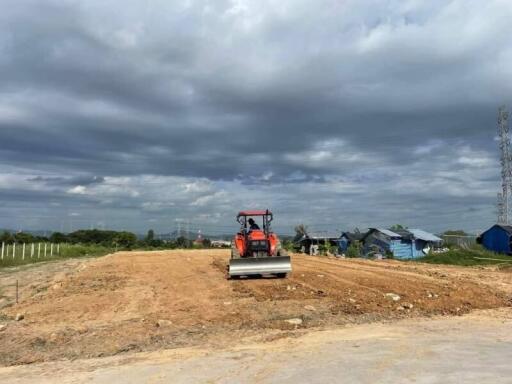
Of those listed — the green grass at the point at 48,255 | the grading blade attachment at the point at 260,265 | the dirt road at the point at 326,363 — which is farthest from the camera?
the green grass at the point at 48,255

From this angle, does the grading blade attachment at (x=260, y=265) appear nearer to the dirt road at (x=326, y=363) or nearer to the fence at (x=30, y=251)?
the dirt road at (x=326, y=363)

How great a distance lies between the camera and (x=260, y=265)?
63.2 feet

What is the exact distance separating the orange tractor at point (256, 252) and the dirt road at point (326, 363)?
8.25m

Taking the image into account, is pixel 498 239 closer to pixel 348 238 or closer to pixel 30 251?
pixel 348 238

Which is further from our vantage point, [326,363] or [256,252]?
[256,252]

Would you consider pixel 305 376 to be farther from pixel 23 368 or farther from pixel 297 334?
pixel 23 368

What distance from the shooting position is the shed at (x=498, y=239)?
125 feet

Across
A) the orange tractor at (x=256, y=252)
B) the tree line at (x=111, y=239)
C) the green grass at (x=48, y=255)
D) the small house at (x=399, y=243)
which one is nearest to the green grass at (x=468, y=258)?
the small house at (x=399, y=243)

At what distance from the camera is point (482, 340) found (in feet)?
32.7

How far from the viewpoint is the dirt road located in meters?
7.58

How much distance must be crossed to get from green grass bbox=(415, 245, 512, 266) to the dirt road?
24330 millimetres

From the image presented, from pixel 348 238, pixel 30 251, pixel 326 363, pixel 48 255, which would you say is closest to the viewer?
pixel 326 363

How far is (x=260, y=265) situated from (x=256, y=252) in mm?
1368

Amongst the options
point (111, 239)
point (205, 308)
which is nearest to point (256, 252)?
point (205, 308)
